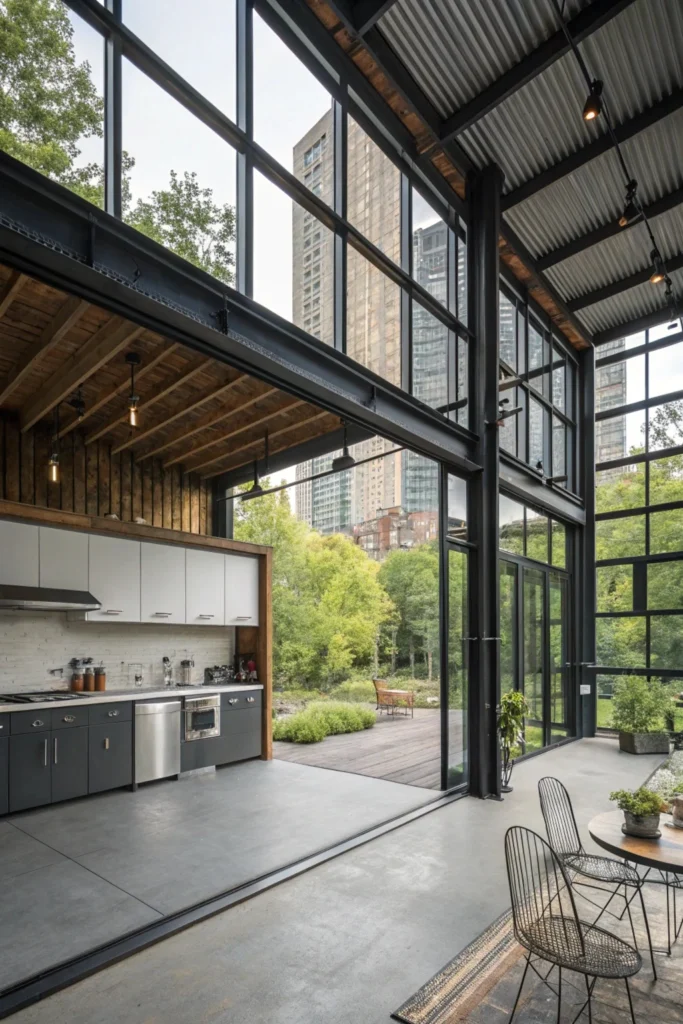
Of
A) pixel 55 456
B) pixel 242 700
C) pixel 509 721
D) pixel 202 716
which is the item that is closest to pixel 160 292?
pixel 55 456

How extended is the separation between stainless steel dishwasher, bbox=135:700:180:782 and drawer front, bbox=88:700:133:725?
0.10 metres

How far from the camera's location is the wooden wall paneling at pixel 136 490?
24.6 feet

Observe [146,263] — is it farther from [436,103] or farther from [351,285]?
[436,103]

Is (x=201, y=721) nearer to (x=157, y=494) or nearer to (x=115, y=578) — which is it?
(x=115, y=578)

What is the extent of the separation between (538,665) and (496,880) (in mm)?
4884

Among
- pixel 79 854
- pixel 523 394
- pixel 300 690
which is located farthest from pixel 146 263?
pixel 300 690

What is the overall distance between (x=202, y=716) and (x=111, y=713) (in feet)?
3.74

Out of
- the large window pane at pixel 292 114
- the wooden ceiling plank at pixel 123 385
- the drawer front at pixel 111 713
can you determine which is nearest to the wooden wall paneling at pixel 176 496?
the wooden ceiling plank at pixel 123 385

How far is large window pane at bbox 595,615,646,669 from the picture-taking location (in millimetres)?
9555

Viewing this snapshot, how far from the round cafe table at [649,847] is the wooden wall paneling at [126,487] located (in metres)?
5.73

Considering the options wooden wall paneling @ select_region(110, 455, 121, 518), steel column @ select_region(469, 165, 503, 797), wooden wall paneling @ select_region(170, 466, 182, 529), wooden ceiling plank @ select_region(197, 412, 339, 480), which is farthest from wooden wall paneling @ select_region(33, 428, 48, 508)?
steel column @ select_region(469, 165, 503, 797)

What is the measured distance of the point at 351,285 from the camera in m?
5.22

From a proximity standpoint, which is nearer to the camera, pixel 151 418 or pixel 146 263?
pixel 146 263

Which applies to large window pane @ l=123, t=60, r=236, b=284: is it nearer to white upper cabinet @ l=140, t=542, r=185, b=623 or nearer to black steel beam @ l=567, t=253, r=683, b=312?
white upper cabinet @ l=140, t=542, r=185, b=623
